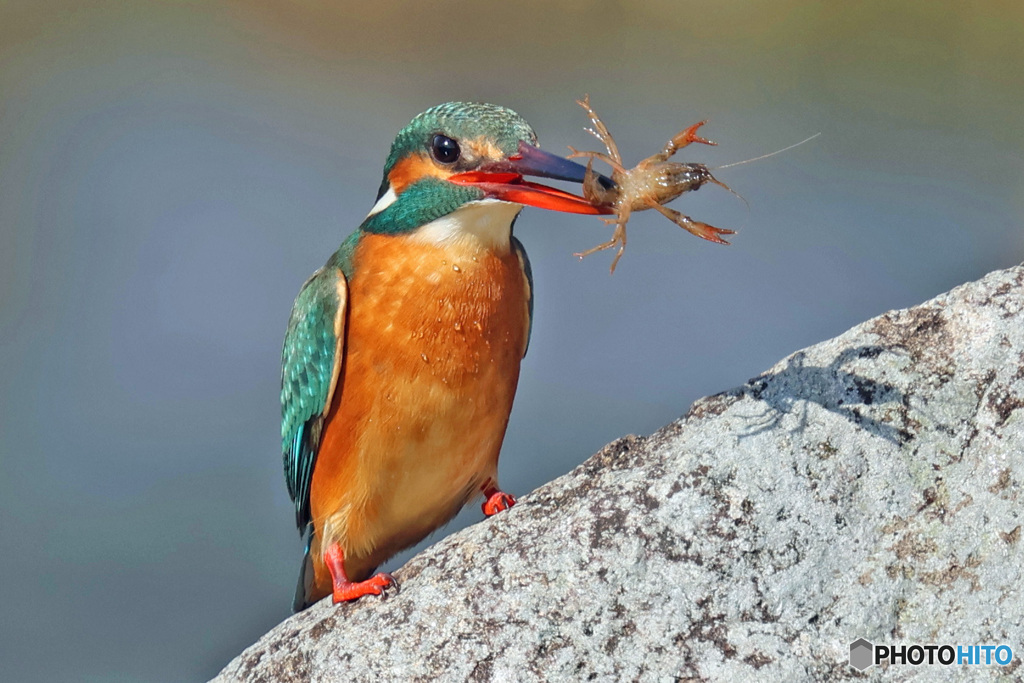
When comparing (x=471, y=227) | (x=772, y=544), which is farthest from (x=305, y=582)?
(x=772, y=544)

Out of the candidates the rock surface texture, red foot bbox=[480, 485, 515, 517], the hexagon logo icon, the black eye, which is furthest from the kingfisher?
the hexagon logo icon

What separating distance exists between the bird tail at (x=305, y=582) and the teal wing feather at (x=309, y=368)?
0.10m

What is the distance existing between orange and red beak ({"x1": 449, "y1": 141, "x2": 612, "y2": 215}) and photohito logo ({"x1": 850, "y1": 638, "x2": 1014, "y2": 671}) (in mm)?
986

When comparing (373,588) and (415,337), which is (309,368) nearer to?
(415,337)

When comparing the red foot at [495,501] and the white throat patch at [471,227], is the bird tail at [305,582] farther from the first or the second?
the white throat patch at [471,227]

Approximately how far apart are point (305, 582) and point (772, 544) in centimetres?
149

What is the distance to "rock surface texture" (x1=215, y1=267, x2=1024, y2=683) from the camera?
168 centimetres

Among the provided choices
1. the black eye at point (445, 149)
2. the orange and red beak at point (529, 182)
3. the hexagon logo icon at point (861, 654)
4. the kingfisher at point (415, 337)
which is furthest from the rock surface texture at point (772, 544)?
the black eye at point (445, 149)

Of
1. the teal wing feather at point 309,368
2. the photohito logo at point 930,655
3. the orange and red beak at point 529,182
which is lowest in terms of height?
the photohito logo at point 930,655

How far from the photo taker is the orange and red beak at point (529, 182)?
6.63 feet

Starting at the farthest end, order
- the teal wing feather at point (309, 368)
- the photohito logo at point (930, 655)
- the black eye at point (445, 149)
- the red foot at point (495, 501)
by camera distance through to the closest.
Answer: the red foot at point (495, 501), the teal wing feather at point (309, 368), the black eye at point (445, 149), the photohito logo at point (930, 655)

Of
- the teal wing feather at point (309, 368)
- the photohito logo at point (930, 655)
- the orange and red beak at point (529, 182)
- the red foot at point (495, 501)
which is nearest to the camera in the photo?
the photohito logo at point (930, 655)

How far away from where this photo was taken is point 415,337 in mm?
2312

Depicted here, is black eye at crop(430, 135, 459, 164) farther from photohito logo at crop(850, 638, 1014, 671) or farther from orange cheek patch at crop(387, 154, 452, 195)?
photohito logo at crop(850, 638, 1014, 671)
